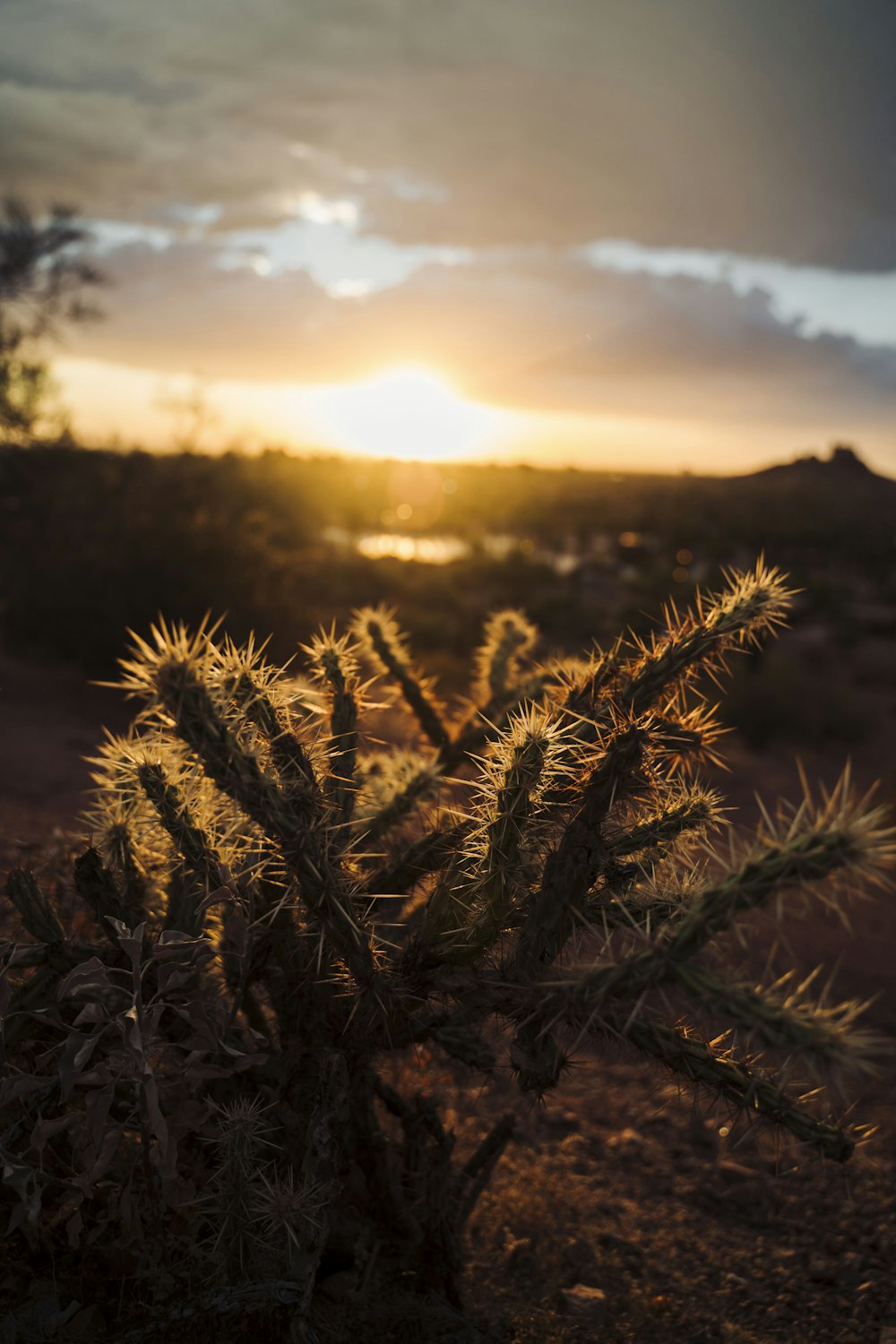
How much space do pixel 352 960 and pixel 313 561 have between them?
1661 cm

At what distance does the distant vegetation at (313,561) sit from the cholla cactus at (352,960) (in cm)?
991

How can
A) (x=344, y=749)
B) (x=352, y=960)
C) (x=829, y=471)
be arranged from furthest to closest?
(x=829, y=471), (x=344, y=749), (x=352, y=960)

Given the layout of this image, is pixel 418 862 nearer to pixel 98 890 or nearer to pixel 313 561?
pixel 98 890

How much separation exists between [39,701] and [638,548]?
3100 centimetres

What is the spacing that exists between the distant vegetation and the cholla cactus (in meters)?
9.91

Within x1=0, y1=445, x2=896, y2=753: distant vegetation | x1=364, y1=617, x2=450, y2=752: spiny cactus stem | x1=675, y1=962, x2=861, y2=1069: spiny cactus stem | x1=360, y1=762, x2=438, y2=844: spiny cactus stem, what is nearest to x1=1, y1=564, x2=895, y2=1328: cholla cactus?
x1=675, y1=962, x2=861, y2=1069: spiny cactus stem

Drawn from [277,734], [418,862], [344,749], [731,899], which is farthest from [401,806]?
[731,899]

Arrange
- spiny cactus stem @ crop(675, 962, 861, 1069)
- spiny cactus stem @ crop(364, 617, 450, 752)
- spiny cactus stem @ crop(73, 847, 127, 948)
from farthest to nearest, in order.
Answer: spiny cactus stem @ crop(364, 617, 450, 752)
spiny cactus stem @ crop(73, 847, 127, 948)
spiny cactus stem @ crop(675, 962, 861, 1069)

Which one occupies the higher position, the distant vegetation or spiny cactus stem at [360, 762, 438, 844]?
the distant vegetation

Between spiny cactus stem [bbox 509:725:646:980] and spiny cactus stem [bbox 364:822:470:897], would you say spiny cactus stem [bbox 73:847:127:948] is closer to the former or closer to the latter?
spiny cactus stem [bbox 364:822:470:897]

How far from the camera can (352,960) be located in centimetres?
256

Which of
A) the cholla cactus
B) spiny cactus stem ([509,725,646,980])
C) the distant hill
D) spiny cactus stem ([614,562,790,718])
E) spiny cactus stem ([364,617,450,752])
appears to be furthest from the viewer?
the distant hill

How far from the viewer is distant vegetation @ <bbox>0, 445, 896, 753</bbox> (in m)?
13.1

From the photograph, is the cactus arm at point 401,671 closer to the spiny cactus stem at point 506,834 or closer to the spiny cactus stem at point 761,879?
the spiny cactus stem at point 506,834
